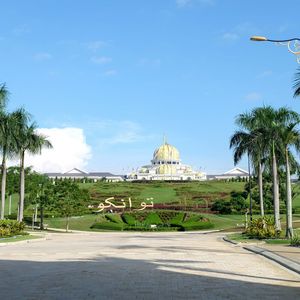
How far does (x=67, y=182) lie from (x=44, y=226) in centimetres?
606

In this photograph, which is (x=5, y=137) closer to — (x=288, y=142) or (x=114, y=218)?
(x=288, y=142)

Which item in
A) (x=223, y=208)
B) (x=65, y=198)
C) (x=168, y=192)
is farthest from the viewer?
(x=168, y=192)

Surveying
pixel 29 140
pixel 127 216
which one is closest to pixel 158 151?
pixel 127 216

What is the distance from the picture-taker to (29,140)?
41188 millimetres

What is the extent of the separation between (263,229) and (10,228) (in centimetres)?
1853

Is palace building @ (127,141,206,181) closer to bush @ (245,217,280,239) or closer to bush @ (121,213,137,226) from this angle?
bush @ (121,213,137,226)

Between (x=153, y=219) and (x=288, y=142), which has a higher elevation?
(x=288, y=142)

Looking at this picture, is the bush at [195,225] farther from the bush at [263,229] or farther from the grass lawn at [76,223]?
the bush at [263,229]

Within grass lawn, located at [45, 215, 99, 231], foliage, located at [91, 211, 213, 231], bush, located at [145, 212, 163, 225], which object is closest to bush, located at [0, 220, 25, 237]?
foliage, located at [91, 211, 213, 231]

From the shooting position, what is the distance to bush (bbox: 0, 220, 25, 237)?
33750 mm

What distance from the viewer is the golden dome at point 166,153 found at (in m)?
166

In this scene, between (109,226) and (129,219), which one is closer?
(109,226)

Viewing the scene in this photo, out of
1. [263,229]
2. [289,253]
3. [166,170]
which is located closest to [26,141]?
[263,229]

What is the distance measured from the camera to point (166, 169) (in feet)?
519
